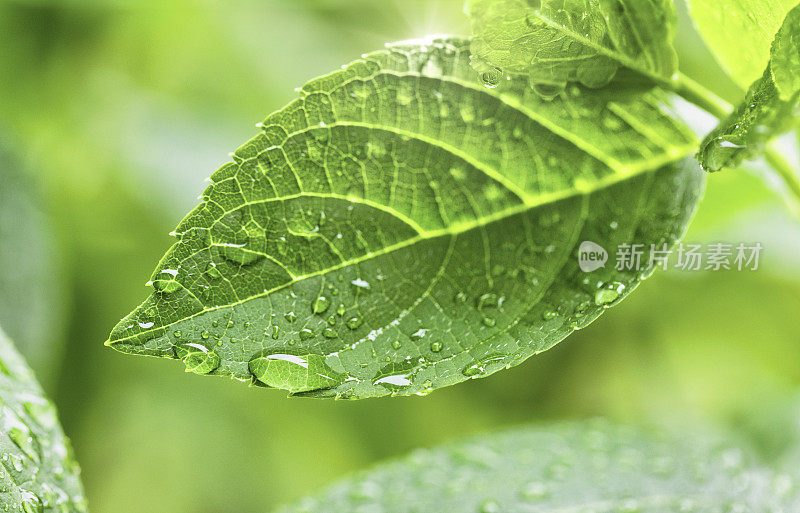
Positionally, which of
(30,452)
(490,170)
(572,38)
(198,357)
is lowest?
(30,452)

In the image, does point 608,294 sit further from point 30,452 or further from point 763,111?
point 30,452

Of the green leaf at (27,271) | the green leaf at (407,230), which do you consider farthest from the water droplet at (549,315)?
the green leaf at (27,271)

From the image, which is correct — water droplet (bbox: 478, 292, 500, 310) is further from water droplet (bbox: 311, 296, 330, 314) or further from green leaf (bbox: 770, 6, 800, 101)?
green leaf (bbox: 770, 6, 800, 101)

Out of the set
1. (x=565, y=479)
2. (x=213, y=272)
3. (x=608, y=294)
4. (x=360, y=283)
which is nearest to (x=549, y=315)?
(x=608, y=294)

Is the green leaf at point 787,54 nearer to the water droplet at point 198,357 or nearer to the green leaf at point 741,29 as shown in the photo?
the green leaf at point 741,29

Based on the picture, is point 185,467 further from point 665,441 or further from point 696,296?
point 696,296

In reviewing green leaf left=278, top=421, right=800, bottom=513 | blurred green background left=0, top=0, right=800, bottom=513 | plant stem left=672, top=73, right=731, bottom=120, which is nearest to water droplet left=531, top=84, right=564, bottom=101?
plant stem left=672, top=73, right=731, bottom=120
